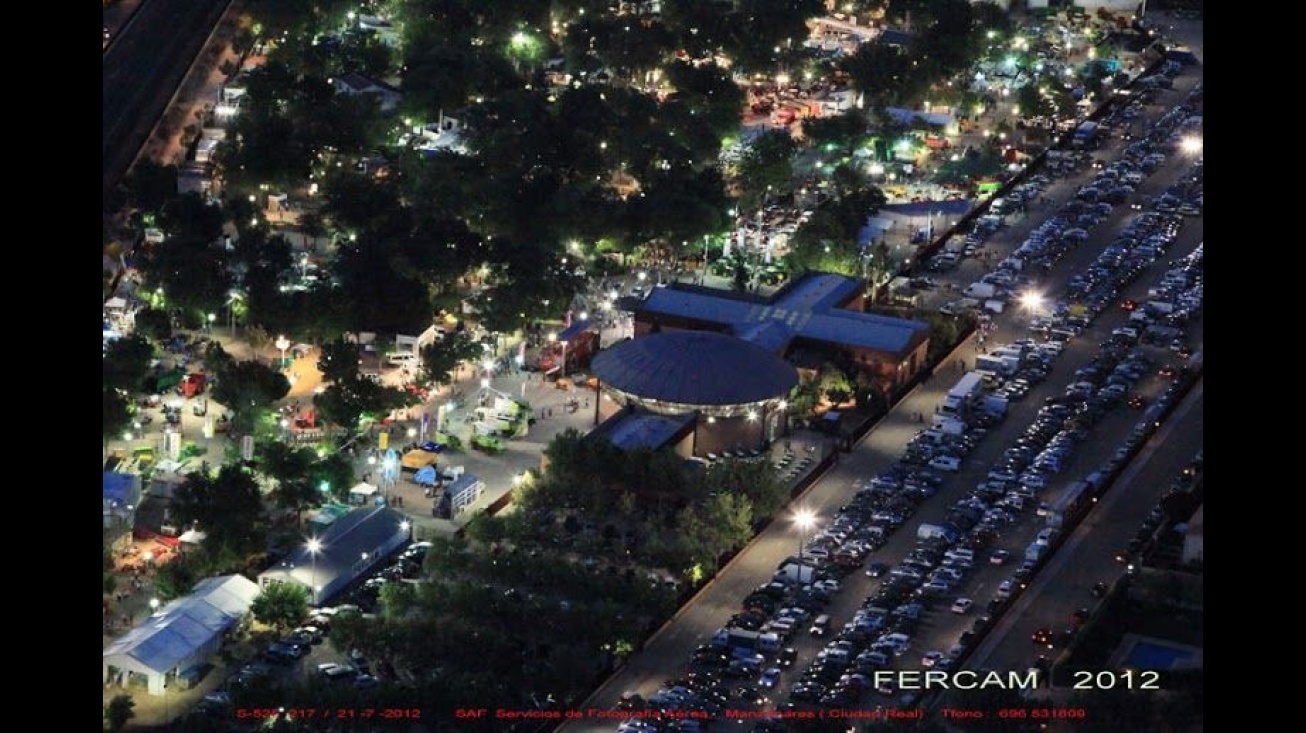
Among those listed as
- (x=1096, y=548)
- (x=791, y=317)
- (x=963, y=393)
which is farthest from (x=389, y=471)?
(x=1096, y=548)

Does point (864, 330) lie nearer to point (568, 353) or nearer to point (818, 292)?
point (818, 292)

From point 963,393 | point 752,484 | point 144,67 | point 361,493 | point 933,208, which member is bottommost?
point 144,67

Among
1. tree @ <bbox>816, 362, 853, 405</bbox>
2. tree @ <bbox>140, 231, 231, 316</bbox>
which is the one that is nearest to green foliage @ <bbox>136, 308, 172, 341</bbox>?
tree @ <bbox>140, 231, 231, 316</bbox>

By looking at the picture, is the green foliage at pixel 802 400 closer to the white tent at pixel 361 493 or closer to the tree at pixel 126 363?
the white tent at pixel 361 493

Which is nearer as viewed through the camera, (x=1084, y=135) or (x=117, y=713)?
(x=117, y=713)

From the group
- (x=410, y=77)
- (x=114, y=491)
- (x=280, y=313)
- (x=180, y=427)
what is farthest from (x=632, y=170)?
(x=114, y=491)
